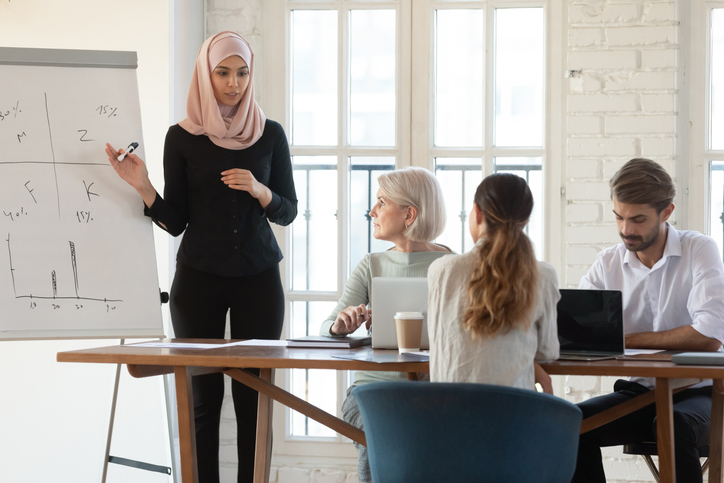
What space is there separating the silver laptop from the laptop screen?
34 cm

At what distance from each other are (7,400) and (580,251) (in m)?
2.46

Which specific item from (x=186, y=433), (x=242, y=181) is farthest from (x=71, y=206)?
(x=186, y=433)

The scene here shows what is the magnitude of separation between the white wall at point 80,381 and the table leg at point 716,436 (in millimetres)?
2005

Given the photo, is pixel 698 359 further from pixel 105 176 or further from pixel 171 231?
pixel 105 176

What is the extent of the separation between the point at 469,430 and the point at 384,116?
2163mm

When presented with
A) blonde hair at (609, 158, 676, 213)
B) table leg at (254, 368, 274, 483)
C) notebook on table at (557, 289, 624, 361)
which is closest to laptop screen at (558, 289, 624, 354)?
notebook on table at (557, 289, 624, 361)

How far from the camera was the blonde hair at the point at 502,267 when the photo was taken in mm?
1410

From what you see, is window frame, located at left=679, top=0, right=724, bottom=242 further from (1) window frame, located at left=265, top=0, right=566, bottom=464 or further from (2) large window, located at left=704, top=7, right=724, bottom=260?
(1) window frame, located at left=265, top=0, right=566, bottom=464

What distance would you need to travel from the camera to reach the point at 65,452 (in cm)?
289

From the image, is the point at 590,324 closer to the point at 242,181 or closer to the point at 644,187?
the point at 644,187

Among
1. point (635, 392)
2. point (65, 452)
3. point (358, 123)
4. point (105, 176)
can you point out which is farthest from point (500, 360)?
point (65, 452)

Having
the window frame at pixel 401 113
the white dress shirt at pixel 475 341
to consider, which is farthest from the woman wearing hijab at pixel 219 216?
the white dress shirt at pixel 475 341

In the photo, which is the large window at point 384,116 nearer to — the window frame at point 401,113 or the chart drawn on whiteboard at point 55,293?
the window frame at point 401,113

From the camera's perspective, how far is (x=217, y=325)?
228cm
